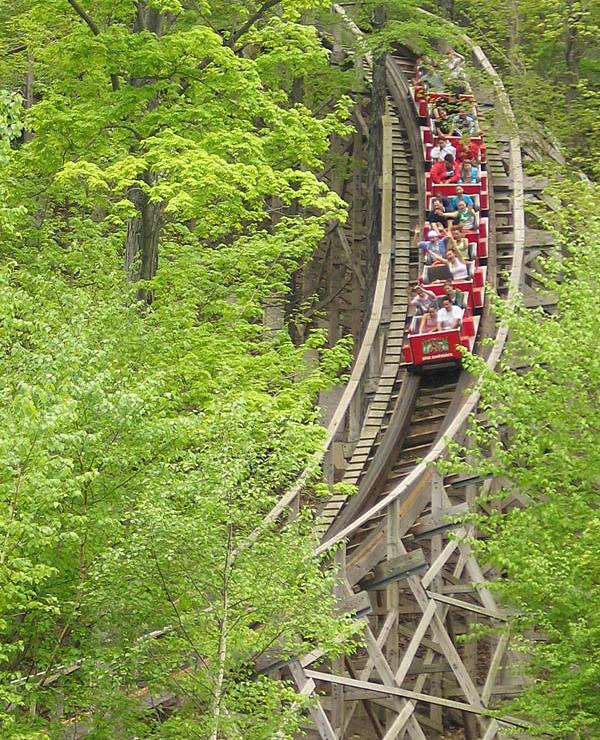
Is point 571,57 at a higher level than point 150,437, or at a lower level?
higher

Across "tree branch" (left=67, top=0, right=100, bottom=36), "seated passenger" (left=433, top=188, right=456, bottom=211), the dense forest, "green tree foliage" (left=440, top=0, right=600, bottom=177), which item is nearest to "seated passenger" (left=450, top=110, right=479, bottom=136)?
"green tree foliage" (left=440, top=0, right=600, bottom=177)

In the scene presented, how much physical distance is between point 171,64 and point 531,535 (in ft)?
24.7

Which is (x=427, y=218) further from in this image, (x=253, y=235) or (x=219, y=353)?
(x=219, y=353)

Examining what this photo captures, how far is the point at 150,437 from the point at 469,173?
49.5 feet

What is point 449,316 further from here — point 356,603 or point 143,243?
point 143,243

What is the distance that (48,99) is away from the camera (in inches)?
777

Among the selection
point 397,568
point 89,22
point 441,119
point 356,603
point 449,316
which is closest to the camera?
point 89,22

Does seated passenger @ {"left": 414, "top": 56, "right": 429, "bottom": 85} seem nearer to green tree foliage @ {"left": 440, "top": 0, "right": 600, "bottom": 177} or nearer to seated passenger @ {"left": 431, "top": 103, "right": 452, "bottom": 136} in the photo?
green tree foliage @ {"left": 440, "top": 0, "right": 600, "bottom": 177}

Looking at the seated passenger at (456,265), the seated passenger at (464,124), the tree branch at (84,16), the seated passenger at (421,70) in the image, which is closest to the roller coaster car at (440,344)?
the seated passenger at (456,265)

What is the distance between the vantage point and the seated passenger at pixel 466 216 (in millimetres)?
26562

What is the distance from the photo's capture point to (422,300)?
24594mm

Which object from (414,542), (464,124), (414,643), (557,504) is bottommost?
(414,542)

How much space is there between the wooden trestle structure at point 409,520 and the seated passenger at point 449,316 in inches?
29.6

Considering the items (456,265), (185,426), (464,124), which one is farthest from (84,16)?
(464,124)
